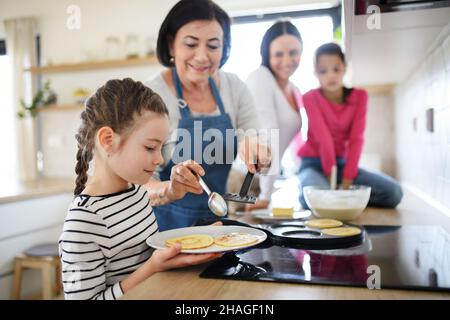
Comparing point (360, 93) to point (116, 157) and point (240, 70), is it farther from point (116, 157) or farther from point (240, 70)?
point (116, 157)

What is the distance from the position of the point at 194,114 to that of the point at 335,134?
14.9 inches

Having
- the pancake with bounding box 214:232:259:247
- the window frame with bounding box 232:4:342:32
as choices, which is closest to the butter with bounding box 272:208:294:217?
the pancake with bounding box 214:232:259:247

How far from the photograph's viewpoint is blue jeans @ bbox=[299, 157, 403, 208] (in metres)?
0.82

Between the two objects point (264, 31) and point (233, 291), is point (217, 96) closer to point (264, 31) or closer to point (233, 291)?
point (264, 31)

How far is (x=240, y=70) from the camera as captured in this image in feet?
2.18

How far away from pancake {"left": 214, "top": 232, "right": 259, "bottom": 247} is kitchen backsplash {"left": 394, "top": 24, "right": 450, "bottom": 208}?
1.46 ft

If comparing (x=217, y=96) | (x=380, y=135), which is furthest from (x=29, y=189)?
(x=380, y=135)

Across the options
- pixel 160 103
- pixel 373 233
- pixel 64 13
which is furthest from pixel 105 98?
pixel 373 233

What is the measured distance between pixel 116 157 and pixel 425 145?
71cm

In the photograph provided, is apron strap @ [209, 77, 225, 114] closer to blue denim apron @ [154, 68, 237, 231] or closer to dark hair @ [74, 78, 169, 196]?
blue denim apron @ [154, 68, 237, 231]

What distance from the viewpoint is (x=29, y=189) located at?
0.62 m

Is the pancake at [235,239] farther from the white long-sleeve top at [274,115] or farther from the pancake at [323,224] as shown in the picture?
the white long-sleeve top at [274,115]

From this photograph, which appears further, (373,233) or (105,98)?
(373,233)
